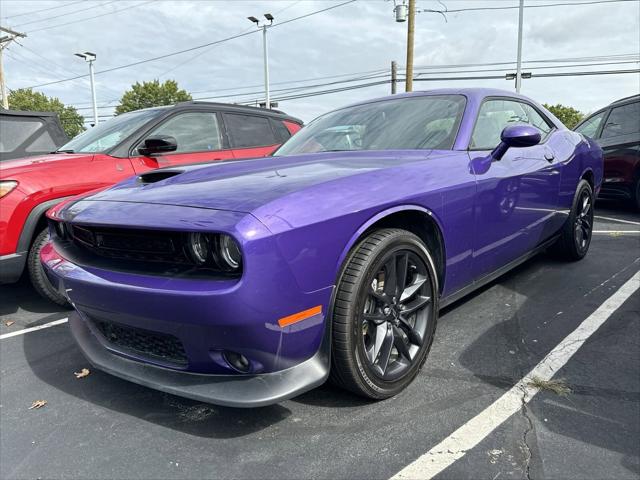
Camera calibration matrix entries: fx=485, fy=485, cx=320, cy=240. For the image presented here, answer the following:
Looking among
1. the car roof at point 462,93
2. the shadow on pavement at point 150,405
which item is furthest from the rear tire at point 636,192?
the shadow on pavement at point 150,405

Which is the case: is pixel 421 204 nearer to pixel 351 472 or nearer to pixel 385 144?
pixel 385 144

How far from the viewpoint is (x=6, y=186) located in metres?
3.49

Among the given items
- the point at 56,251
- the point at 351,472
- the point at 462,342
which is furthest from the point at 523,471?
the point at 56,251

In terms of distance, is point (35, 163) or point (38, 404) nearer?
point (38, 404)

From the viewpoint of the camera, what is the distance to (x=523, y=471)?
1.79 m

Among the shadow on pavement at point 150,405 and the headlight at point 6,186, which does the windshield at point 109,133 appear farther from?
the shadow on pavement at point 150,405

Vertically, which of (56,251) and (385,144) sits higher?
(385,144)

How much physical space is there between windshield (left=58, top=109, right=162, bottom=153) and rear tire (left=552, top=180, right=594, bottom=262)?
156 inches

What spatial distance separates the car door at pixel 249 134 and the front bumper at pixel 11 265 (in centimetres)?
230

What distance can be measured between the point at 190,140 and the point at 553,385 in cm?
389

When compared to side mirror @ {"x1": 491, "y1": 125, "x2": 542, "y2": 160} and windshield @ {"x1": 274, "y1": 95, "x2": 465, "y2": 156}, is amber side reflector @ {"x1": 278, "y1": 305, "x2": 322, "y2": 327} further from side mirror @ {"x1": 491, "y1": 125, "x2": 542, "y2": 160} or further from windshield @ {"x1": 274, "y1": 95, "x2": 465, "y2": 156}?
side mirror @ {"x1": 491, "y1": 125, "x2": 542, "y2": 160}

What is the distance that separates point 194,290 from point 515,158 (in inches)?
95.0

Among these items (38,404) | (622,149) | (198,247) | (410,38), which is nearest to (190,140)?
(38,404)

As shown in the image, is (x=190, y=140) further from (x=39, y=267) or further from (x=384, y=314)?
(x=384, y=314)
